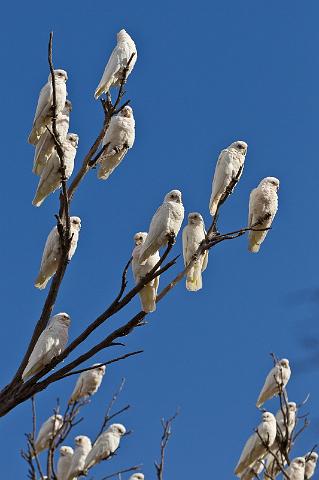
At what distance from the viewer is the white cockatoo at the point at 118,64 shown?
6.39 meters

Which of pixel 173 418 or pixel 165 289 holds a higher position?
pixel 173 418

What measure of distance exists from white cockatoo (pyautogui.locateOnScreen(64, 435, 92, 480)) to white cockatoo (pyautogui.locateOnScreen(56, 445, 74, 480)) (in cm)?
8

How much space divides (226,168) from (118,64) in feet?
3.74

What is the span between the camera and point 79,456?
32.0 ft

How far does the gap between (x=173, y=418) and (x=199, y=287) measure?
173 centimetres

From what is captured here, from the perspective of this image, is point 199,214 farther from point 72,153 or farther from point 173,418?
point 173,418

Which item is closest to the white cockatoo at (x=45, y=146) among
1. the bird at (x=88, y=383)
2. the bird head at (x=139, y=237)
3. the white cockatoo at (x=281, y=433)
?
the bird head at (x=139, y=237)

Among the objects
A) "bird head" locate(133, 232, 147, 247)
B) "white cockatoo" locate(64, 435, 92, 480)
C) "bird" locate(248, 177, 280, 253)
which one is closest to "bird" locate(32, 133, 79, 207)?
"bird head" locate(133, 232, 147, 247)

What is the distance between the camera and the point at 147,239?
5445mm

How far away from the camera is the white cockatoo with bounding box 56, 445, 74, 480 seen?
9562 mm

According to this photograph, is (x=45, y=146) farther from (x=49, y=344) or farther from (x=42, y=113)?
(x=49, y=344)

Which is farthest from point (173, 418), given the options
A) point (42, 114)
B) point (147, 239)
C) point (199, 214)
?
point (42, 114)

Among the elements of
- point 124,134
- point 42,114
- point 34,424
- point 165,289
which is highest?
point 124,134

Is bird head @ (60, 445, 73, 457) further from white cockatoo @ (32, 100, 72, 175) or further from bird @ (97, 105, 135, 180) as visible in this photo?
white cockatoo @ (32, 100, 72, 175)
